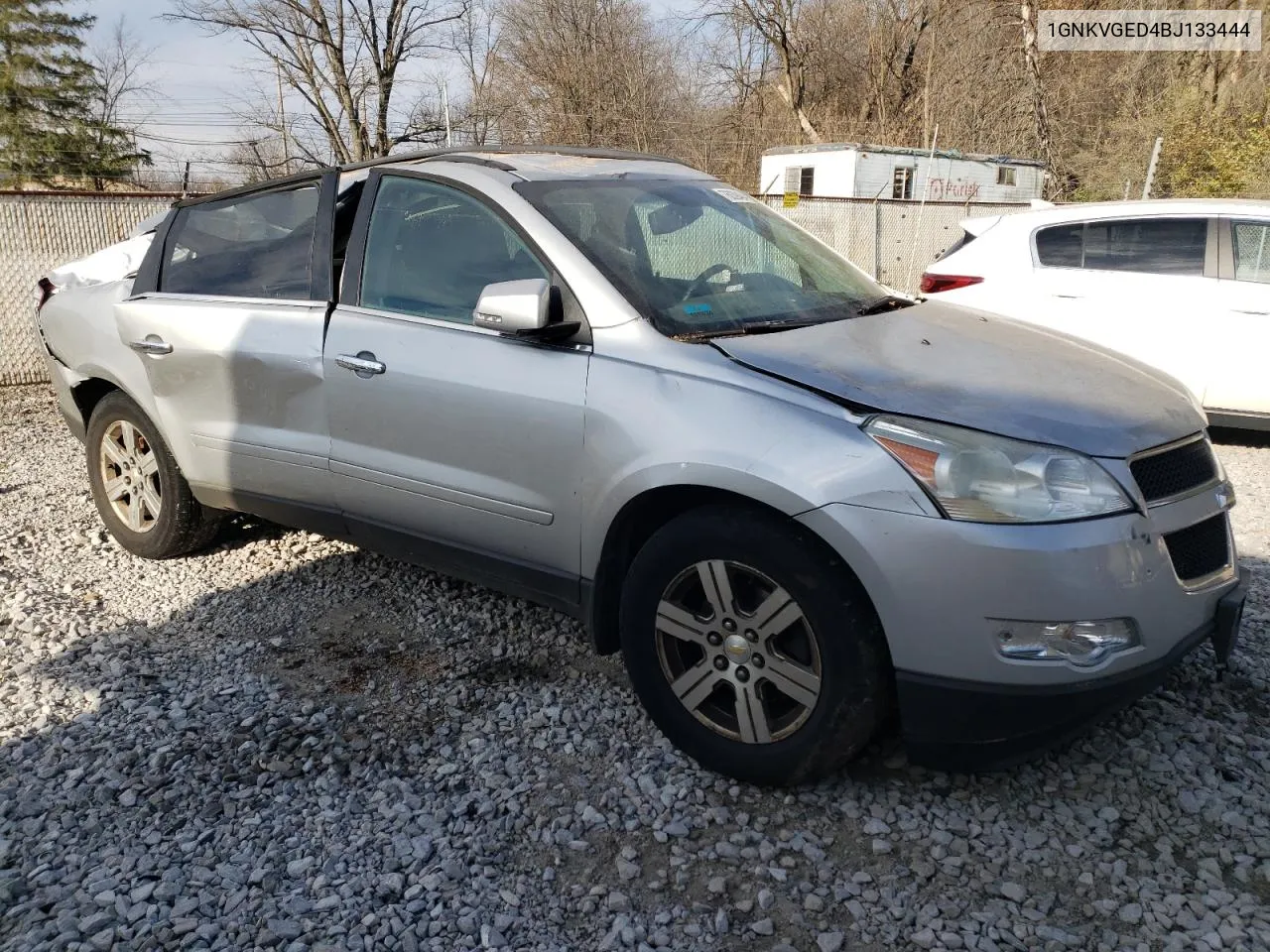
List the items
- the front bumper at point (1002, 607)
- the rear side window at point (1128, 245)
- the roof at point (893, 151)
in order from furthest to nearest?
1. the roof at point (893, 151)
2. the rear side window at point (1128, 245)
3. the front bumper at point (1002, 607)

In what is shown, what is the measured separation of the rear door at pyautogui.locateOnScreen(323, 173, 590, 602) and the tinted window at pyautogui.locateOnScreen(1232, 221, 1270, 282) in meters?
5.42

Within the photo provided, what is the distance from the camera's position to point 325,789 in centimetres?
292

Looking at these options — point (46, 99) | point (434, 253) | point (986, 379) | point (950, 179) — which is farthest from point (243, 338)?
point (46, 99)

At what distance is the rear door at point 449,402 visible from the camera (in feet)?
10.2

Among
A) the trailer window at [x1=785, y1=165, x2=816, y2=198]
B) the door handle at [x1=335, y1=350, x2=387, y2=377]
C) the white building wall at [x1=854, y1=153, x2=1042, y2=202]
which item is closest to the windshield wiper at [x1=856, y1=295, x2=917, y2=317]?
the door handle at [x1=335, y1=350, x2=387, y2=377]

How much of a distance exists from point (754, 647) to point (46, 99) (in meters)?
38.4

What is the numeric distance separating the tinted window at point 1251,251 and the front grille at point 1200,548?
14.8 ft

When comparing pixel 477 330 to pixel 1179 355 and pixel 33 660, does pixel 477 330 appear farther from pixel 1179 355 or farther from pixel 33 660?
pixel 1179 355

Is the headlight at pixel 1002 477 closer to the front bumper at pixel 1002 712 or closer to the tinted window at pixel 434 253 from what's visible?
the front bumper at pixel 1002 712

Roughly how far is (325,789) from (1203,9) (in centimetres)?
3220

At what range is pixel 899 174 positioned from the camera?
82.6 feet

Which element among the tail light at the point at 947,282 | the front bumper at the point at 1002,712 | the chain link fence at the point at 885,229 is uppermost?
the chain link fence at the point at 885,229

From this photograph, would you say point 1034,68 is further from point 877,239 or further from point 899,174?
point 877,239

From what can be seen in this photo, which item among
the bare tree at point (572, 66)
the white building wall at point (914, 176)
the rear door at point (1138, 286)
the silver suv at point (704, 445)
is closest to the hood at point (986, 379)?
the silver suv at point (704, 445)
